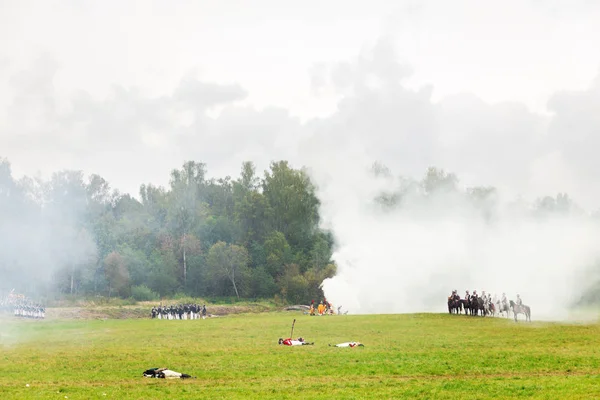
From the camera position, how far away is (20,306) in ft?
247

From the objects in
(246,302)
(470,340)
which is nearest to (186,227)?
(246,302)

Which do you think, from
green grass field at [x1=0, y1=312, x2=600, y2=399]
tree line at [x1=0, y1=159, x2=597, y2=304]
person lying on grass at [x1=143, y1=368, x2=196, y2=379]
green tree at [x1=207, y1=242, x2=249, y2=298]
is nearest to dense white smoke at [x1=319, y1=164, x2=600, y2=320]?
tree line at [x1=0, y1=159, x2=597, y2=304]

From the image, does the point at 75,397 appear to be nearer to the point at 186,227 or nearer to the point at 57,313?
the point at 57,313

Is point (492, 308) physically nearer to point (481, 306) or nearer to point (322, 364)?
point (481, 306)

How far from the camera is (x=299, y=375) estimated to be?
1125 inches

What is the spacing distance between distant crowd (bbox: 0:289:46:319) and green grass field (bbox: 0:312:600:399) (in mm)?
22187

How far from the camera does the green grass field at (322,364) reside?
80.4 ft

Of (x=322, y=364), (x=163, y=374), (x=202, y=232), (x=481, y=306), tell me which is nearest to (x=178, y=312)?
(x=481, y=306)

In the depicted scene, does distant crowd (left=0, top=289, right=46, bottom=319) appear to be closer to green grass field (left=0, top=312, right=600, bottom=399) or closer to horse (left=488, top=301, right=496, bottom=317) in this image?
green grass field (left=0, top=312, right=600, bottom=399)

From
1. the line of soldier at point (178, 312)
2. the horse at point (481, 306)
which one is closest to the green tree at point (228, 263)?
the line of soldier at point (178, 312)

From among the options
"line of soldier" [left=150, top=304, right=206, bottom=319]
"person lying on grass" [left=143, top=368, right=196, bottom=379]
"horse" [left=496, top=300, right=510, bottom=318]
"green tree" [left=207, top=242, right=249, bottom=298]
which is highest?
"green tree" [left=207, top=242, right=249, bottom=298]

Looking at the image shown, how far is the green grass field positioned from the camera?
2452 cm

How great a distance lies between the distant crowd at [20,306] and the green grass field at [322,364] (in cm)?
2219

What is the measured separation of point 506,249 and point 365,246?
20761mm
